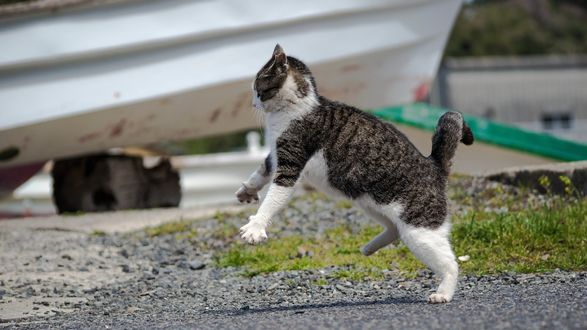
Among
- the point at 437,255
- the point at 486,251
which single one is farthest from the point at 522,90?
the point at 437,255

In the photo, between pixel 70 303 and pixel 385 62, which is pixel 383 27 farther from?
pixel 70 303

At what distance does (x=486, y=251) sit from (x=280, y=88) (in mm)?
2034

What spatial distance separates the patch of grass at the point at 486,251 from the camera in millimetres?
5859

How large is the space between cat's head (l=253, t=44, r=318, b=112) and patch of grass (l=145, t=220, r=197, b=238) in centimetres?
280

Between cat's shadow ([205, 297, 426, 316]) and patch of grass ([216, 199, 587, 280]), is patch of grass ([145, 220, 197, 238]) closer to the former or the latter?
patch of grass ([216, 199, 587, 280])

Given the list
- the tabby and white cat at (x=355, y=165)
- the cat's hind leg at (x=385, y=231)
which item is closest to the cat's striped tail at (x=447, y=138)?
the tabby and white cat at (x=355, y=165)

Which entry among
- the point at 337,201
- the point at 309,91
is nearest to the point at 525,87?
the point at 337,201

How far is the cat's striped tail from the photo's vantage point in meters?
4.95

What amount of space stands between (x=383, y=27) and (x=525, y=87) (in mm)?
10872

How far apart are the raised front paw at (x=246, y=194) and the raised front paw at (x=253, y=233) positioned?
1.77ft

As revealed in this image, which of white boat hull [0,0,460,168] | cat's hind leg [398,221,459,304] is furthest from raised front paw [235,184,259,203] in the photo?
white boat hull [0,0,460,168]

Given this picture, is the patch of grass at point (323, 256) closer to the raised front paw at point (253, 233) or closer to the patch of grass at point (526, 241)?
the patch of grass at point (526, 241)

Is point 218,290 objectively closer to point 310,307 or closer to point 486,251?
point 310,307

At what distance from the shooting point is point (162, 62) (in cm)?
966
